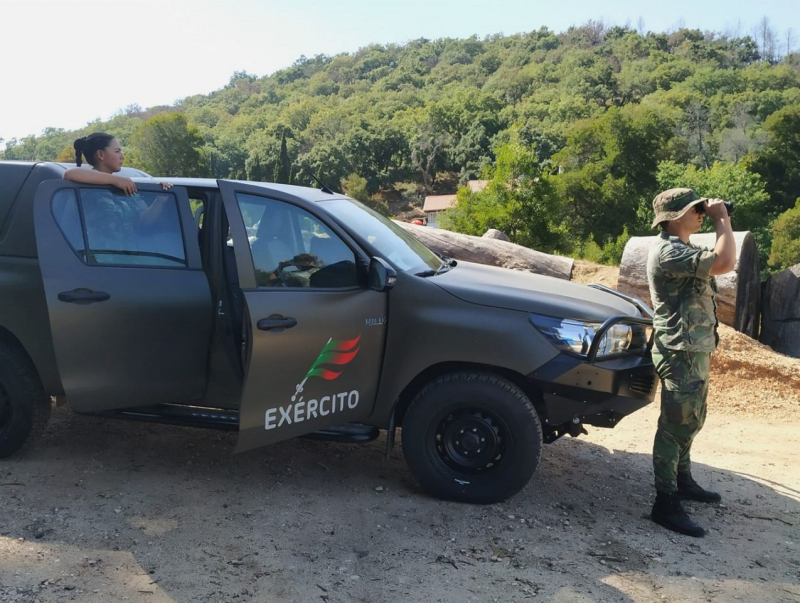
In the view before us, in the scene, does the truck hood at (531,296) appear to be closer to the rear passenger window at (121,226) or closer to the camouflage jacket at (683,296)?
the camouflage jacket at (683,296)

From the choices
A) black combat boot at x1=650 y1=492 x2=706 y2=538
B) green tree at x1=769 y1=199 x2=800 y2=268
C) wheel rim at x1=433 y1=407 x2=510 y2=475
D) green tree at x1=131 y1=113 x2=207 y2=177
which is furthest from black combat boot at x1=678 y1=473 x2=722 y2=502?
green tree at x1=131 y1=113 x2=207 y2=177

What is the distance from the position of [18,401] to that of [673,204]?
4.28 m

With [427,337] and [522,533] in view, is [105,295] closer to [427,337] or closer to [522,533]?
[427,337]

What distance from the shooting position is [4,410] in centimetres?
465

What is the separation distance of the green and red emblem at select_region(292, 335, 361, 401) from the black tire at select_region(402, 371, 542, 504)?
50 centimetres

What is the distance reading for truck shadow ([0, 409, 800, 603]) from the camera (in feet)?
11.2

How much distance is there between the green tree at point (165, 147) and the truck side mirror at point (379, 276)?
72.3 metres

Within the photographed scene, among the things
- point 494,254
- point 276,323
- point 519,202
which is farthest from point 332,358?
point 519,202

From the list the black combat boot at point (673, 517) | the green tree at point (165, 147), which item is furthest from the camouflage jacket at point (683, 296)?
the green tree at point (165, 147)

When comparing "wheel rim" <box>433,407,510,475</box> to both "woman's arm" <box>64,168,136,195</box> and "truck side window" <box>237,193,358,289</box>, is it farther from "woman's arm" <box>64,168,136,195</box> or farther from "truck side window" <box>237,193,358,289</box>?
"woman's arm" <box>64,168,136,195</box>

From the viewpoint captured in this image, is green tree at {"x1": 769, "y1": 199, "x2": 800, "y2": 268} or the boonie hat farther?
green tree at {"x1": 769, "y1": 199, "x2": 800, "y2": 268}

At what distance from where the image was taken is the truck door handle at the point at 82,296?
4.09m

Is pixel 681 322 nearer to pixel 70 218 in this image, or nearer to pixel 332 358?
pixel 332 358

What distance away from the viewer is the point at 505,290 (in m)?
4.32
